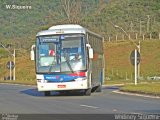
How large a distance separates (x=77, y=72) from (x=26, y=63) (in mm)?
74823

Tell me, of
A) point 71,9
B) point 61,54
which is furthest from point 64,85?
point 71,9

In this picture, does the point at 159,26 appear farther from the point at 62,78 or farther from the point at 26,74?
the point at 62,78

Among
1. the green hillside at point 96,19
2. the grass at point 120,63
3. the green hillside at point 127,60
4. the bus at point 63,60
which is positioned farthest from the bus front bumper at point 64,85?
the green hillside at point 96,19

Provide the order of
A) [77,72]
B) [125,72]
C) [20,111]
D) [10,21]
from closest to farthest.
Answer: [20,111]
[77,72]
[125,72]
[10,21]

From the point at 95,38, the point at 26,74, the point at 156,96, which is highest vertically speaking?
the point at 95,38

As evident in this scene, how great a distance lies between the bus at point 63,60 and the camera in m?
30.9

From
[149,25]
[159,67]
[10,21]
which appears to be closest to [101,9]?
[149,25]

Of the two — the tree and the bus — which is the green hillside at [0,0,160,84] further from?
the bus

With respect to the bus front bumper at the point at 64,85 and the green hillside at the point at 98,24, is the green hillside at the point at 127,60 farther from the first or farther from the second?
the bus front bumper at the point at 64,85

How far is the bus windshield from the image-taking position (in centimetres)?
3103

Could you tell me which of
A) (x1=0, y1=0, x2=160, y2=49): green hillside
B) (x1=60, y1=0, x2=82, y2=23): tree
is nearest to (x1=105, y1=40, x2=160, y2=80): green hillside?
(x1=0, y1=0, x2=160, y2=49): green hillside

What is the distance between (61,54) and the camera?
31.1 m

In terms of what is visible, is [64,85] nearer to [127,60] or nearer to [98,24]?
[127,60]

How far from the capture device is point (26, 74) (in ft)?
319
